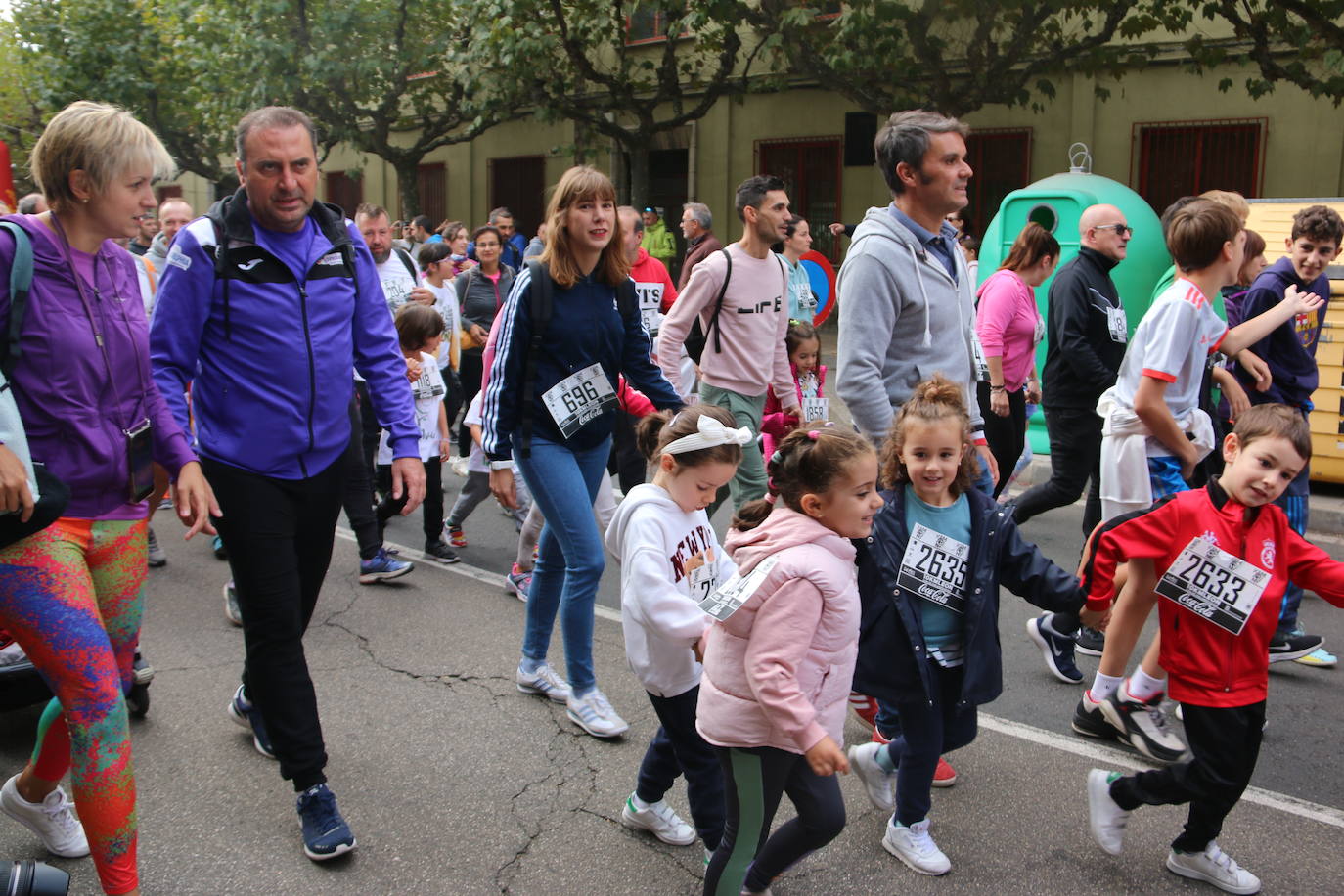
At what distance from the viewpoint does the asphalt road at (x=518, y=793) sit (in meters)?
3.35

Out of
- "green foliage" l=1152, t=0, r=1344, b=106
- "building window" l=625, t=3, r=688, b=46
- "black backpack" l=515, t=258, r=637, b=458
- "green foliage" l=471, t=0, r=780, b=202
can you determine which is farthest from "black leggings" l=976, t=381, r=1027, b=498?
"building window" l=625, t=3, r=688, b=46

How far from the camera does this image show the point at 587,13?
1781 cm

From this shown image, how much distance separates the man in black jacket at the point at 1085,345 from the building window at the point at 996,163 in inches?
525

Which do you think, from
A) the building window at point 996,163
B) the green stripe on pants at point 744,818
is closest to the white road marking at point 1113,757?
the green stripe on pants at point 744,818

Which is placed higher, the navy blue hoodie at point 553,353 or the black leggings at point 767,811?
the navy blue hoodie at point 553,353

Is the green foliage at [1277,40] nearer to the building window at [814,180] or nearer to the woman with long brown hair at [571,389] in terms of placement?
the building window at [814,180]

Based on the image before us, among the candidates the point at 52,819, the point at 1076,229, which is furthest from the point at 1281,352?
the point at 52,819

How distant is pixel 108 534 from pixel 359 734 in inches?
59.1

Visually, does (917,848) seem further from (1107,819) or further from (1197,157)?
(1197,157)

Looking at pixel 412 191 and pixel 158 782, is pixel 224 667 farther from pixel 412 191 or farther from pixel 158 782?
pixel 412 191

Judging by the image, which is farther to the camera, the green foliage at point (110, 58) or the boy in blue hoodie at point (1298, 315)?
the green foliage at point (110, 58)

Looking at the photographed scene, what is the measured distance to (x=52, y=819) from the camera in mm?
3355

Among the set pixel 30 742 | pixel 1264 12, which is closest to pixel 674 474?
pixel 30 742

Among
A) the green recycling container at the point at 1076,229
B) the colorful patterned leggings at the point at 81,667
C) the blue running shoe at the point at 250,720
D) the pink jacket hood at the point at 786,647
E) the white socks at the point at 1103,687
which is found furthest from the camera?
the green recycling container at the point at 1076,229
